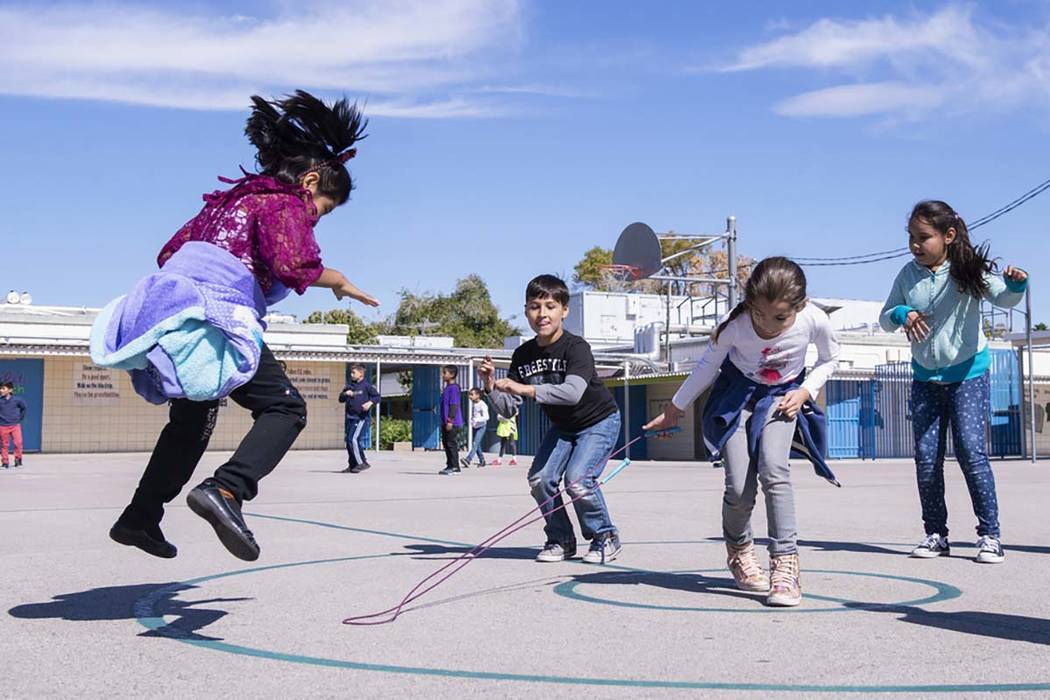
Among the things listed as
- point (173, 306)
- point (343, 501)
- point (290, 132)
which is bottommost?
point (343, 501)

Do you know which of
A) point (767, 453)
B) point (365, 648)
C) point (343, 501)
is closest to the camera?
point (365, 648)

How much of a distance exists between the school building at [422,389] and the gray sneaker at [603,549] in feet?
68.1

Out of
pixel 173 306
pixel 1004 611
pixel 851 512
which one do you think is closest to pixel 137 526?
pixel 173 306

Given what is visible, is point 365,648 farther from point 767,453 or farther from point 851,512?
point 851,512

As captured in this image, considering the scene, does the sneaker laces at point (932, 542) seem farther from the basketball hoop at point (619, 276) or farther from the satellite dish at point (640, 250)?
the basketball hoop at point (619, 276)

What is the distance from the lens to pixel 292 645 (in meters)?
4.05

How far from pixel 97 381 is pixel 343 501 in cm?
2256

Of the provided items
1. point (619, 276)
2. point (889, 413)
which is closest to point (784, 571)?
point (889, 413)

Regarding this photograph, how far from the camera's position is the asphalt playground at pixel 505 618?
348 centimetres

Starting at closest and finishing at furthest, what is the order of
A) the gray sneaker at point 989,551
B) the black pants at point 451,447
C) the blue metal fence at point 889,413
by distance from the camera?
the gray sneaker at point 989,551
the black pants at point 451,447
the blue metal fence at point 889,413

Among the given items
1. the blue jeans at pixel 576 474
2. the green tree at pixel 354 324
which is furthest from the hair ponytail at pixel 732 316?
the green tree at pixel 354 324

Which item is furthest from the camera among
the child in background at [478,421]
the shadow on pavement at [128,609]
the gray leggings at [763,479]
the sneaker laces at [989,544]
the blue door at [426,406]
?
the blue door at [426,406]

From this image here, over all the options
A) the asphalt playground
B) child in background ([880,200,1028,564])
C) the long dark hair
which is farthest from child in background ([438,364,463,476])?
the long dark hair

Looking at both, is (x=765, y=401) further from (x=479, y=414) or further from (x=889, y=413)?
(x=889, y=413)
